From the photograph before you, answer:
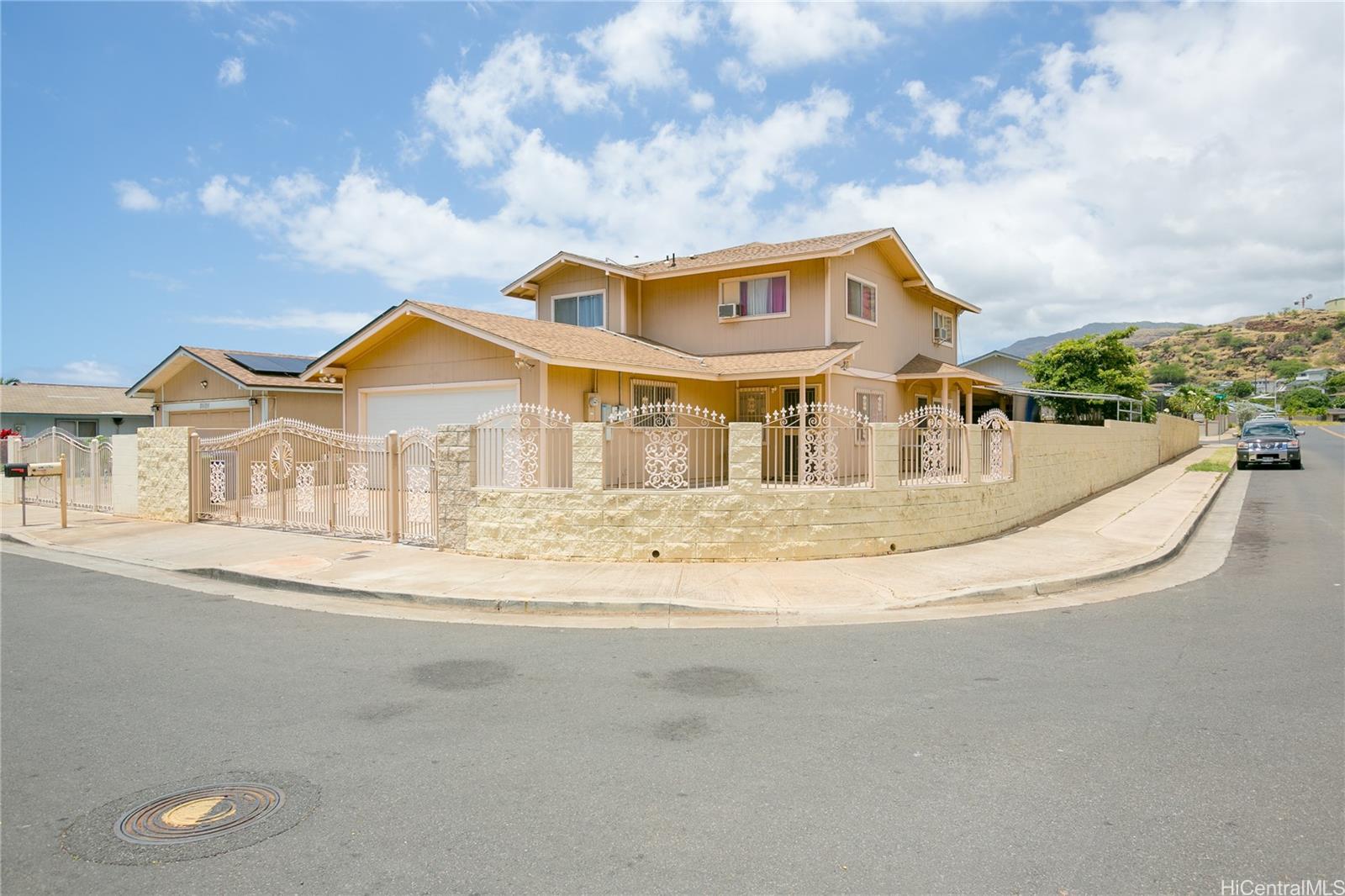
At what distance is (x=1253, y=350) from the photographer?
4751 inches

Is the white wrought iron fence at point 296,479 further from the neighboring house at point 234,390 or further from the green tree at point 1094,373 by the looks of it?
the green tree at point 1094,373

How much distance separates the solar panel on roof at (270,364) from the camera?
82.1ft

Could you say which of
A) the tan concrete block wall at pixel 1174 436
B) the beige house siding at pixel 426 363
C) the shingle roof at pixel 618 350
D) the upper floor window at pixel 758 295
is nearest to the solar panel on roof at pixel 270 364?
the beige house siding at pixel 426 363

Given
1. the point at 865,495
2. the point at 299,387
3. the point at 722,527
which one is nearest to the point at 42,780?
the point at 722,527

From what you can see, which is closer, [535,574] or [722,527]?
[535,574]

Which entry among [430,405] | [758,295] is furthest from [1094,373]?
[430,405]

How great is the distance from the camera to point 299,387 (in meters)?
24.9

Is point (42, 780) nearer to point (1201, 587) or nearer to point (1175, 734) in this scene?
point (1175, 734)

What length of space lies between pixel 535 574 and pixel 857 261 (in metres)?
14.9

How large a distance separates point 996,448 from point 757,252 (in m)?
10.2

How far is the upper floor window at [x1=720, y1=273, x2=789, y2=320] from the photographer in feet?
70.1

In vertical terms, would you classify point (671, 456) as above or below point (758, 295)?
below

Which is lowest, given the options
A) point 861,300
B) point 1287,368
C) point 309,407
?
point 309,407

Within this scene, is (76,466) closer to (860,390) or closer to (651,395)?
(651,395)
